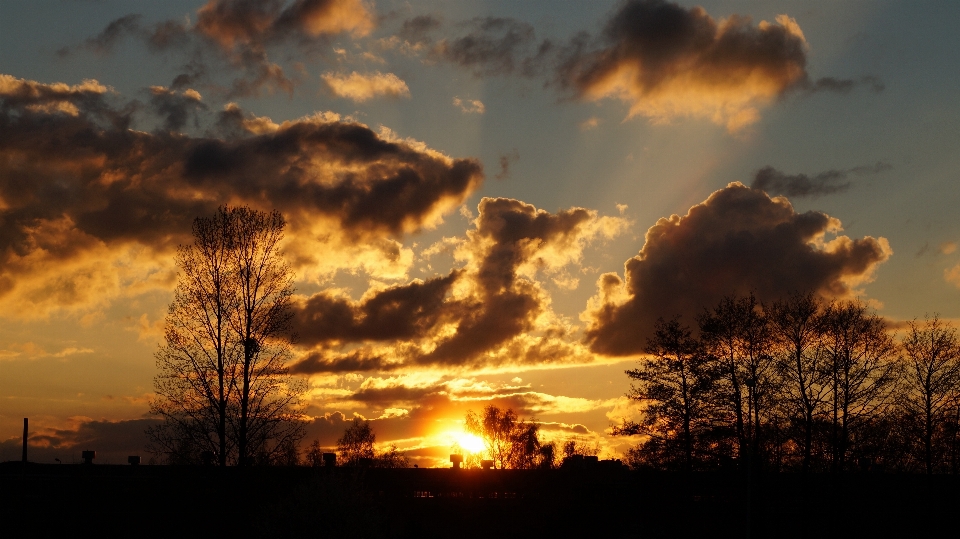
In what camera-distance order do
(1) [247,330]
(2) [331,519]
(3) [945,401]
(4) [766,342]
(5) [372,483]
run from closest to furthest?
(2) [331,519] < (1) [247,330] < (5) [372,483] < (4) [766,342] < (3) [945,401]

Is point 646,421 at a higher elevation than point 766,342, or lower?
lower

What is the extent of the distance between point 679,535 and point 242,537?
79.3 feet

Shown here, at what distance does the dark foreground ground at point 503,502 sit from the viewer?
43.5 metres

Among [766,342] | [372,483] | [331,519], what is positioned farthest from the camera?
[766,342]

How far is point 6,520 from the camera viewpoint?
143 ft

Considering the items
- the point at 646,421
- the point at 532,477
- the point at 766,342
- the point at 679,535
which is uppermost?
the point at 766,342

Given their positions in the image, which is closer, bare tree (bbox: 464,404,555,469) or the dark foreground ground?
the dark foreground ground

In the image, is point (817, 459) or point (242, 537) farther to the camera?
point (817, 459)

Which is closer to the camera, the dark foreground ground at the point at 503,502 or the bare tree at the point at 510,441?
the dark foreground ground at the point at 503,502

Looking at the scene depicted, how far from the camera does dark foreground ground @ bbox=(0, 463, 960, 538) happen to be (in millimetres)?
43500

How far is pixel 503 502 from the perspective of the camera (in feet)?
166

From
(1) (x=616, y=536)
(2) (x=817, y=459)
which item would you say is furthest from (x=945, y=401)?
(1) (x=616, y=536)

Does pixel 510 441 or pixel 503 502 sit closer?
pixel 503 502

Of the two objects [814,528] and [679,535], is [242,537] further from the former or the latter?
[814,528]
